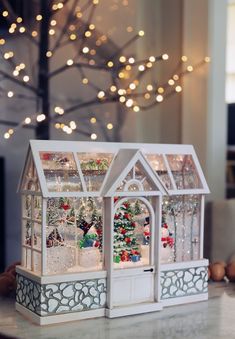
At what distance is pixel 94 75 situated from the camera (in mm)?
2389

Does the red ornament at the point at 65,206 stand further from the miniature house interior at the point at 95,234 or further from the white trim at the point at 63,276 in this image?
the white trim at the point at 63,276

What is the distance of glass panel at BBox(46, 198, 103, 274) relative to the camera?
1.33 meters

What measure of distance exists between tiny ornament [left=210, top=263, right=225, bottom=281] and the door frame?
16.1 inches

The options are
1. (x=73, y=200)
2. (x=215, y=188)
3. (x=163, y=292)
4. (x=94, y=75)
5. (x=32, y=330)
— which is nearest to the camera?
(x=32, y=330)

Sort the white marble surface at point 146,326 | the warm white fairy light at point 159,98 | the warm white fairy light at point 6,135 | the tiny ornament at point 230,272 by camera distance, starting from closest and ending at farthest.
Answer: the white marble surface at point 146,326 < the tiny ornament at point 230,272 < the warm white fairy light at point 6,135 < the warm white fairy light at point 159,98

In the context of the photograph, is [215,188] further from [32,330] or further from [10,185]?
[32,330]

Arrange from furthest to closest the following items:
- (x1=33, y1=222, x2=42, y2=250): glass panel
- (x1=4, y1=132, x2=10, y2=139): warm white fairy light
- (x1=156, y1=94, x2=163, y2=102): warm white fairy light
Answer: (x1=156, y1=94, x2=163, y2=102): warm white fairy light < (x1=4, y1=132, x2=10, y2=139): warm white fairy light < (x1=33, y1=222, x2=42, y2=250): glass panel

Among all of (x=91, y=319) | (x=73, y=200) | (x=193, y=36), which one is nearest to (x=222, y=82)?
(x=193, y=36)

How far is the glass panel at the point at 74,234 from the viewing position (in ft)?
4.37

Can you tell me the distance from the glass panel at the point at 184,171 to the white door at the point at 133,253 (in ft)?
0.54

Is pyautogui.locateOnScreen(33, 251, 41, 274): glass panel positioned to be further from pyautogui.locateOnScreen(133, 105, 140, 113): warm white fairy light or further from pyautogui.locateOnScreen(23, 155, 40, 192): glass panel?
pyautogui.locateOnScreen(133, 105, 140, 113): warm white fairy light

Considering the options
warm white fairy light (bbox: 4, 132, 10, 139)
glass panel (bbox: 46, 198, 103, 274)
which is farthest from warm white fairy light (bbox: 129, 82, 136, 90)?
glass panel (bbox: 46, 198, 103, 274)

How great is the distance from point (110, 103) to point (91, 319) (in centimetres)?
127

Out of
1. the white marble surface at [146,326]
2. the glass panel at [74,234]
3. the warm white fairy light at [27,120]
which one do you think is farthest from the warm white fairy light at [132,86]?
the white marble surface at [146,326]
